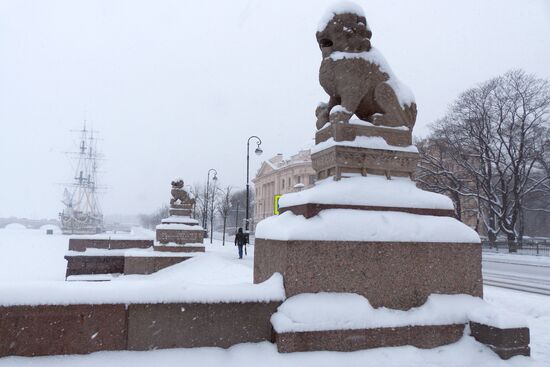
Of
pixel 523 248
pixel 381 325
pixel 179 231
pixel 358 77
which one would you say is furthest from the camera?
pixel 523 248

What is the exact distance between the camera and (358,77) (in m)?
5.89

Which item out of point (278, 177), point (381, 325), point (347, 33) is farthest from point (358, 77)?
point (278, 177)

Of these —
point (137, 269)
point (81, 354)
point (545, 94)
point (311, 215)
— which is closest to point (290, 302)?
point (311, 215)

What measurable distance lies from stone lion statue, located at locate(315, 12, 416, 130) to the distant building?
5366 cm

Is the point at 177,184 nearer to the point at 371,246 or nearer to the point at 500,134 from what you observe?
the point at 371,246

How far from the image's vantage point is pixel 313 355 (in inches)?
165

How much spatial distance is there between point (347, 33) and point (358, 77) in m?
0.72

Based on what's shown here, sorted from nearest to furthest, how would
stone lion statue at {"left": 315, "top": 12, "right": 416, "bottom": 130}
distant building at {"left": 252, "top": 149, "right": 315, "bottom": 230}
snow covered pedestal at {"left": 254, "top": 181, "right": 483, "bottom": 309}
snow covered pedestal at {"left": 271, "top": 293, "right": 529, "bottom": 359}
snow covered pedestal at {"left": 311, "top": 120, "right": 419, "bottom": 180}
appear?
snow covered pedestal at {"left": 271, "top": 293, "right": 529, "bottom": 359} < snow covered pedestal at {"left": 254, "top": 181, "right": 483, "bottom": 309} < snow covered pedestal at {"left": 311, "top": 120, "right": 419, "bottom": 180} < stone lion statue at {"left": 315, "top": 12, "right": 416, "bottom": 130} < distant building at {"left": 252, "top": 149, "right": 315, "bottom": 230}

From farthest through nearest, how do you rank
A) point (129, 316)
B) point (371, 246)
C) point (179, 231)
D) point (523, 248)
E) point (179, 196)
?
point (523, 248)
point (179, 196)
point (179, 231)
point (371, 246)
point (129, 316)

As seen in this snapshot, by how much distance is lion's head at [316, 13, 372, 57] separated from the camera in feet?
19.6

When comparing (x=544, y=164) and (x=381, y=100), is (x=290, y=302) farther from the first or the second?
(x=544, y=164)

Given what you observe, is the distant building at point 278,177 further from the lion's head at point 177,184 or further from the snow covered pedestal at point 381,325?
the snow covered pedestal at point 381,325

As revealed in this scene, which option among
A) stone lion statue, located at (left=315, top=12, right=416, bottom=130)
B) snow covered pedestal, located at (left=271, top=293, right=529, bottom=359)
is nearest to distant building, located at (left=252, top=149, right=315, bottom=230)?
stone lion statue, located at (left=315, top=12, right=416, bottom=130)

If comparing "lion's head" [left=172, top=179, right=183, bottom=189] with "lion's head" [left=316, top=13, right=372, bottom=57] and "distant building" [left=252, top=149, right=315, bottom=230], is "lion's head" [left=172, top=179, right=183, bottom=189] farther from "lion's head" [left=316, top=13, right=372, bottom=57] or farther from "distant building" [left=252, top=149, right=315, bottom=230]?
"distant building" [left=252, top=149, right=315, bottom=230]
